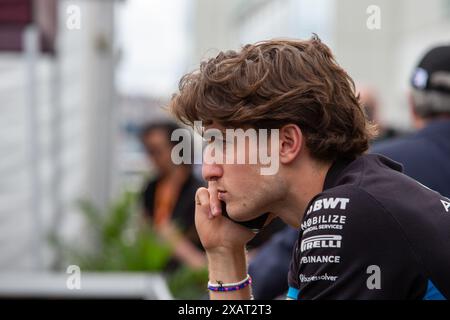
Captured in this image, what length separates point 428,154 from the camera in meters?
3.04

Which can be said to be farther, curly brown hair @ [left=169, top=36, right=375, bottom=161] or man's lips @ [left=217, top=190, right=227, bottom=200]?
man's lips @ [left=217, top=190, right=227, bottom=200]

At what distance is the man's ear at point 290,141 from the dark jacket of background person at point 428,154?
1.15m

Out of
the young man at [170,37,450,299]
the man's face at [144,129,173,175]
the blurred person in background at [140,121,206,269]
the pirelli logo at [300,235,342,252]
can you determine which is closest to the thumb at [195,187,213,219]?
the young man at [170,37,450,299]

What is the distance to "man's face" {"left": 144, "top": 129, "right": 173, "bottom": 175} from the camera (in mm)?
5992

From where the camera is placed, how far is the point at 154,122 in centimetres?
627

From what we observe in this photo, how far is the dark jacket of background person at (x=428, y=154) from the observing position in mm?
2963

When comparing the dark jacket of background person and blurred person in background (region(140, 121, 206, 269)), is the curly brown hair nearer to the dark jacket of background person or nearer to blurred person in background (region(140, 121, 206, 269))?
the dark jacket of background person

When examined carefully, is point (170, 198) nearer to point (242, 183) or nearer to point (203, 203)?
point (203, 203)

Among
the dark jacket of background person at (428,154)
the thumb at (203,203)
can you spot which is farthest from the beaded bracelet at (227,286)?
the dark jacket of background person at (428,154)

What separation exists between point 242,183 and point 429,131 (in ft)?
5.00

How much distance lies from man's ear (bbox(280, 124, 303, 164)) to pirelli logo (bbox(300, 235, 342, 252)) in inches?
8.6

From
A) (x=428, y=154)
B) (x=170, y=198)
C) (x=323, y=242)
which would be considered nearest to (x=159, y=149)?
(x=170, y=198)
